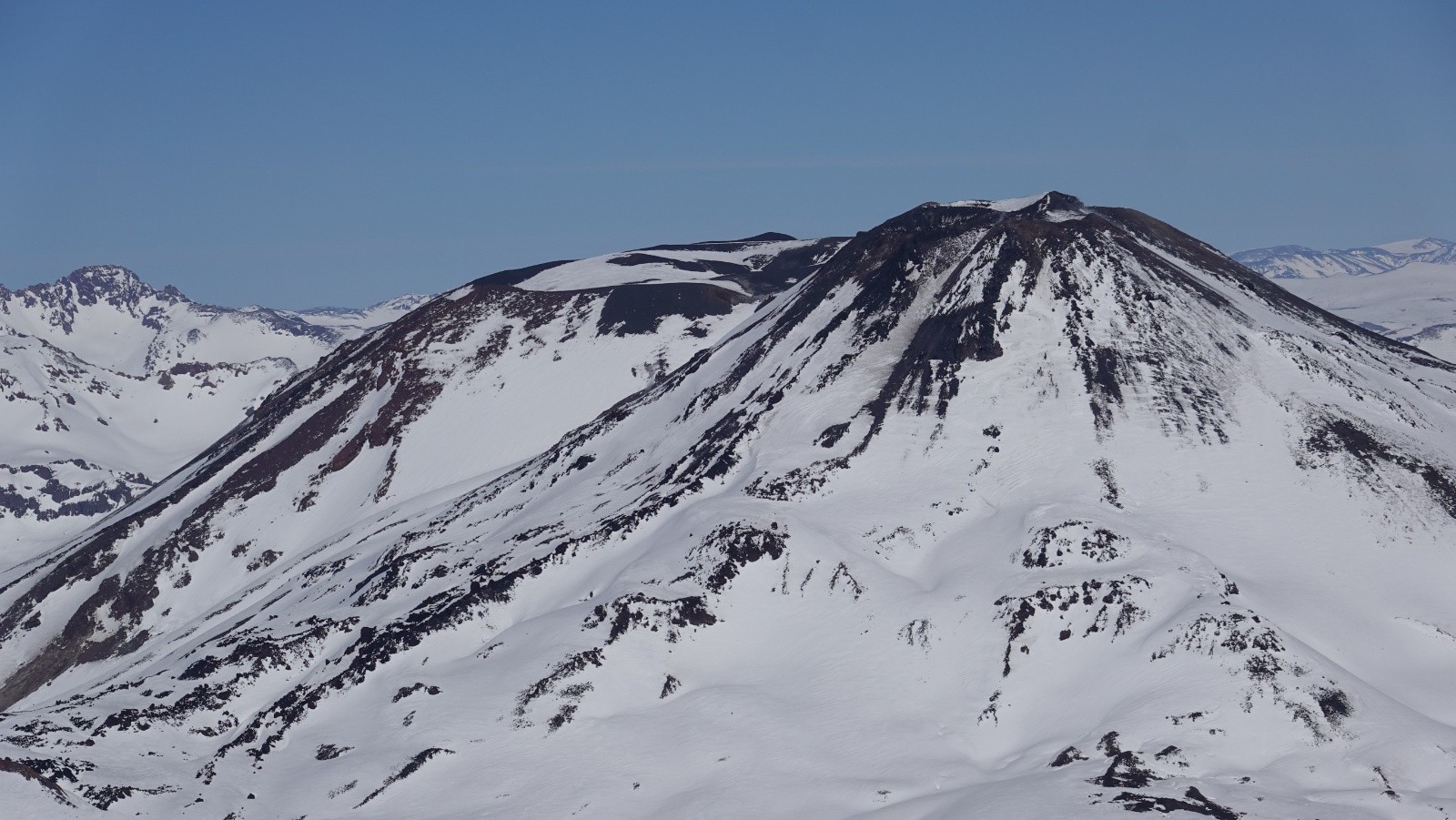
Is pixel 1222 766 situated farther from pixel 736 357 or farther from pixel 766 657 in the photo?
pixel 736 357

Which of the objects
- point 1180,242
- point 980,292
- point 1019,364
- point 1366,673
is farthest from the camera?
point 1180,242

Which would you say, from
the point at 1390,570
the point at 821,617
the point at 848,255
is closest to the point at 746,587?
the point at 821,617

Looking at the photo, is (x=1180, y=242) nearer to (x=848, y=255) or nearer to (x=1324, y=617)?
(x=848, y=255)

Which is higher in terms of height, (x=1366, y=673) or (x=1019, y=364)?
(x=1019, y=364)

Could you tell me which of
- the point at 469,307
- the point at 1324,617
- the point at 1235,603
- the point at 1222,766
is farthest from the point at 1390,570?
the point at 469,307

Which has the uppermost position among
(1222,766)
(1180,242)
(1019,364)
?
(1180,242)

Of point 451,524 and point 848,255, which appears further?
point 848,255

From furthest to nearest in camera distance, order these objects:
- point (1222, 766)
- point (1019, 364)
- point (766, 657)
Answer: point (1019, 364)
point (766, 657)
point (1222, 766)
